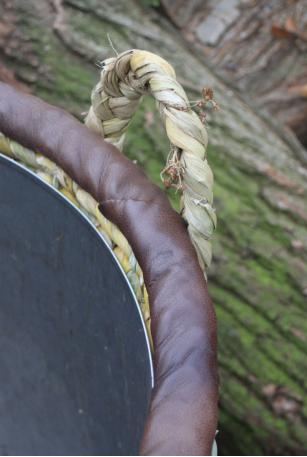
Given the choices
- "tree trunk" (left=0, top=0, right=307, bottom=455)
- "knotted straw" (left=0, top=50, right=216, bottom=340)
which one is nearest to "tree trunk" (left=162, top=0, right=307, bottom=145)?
"tree trunk" (left=0, top=0, right=307, bottom=455)

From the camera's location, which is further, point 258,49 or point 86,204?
point 258,49

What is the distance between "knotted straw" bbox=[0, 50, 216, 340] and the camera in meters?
0.58

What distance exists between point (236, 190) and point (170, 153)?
0.66 m

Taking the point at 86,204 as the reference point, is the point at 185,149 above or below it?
above

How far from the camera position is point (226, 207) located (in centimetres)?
123

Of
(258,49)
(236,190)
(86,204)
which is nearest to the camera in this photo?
(86,204)

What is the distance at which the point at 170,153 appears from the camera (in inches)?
24.0

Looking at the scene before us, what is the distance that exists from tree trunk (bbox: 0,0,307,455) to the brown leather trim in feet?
1.90

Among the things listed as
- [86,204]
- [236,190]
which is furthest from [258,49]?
[86,204]

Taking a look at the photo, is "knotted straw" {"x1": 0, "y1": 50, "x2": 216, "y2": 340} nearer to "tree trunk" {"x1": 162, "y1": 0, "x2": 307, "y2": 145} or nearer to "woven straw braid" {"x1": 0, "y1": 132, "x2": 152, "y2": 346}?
"woven straw braid" {"x1": 0, "y1": 132, "x2": 152, "y2": 346}

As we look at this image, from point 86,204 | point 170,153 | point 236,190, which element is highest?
point 170,153

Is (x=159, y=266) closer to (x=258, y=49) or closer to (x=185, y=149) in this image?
(x=185, y=149)

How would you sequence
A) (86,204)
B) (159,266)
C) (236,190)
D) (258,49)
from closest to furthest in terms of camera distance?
(159,266) < (86,204) < (236,190) < (258,49)

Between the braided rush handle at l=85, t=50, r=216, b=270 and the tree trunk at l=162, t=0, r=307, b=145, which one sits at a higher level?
the braided rush handle at l=85, t=50, r=216, b=270
